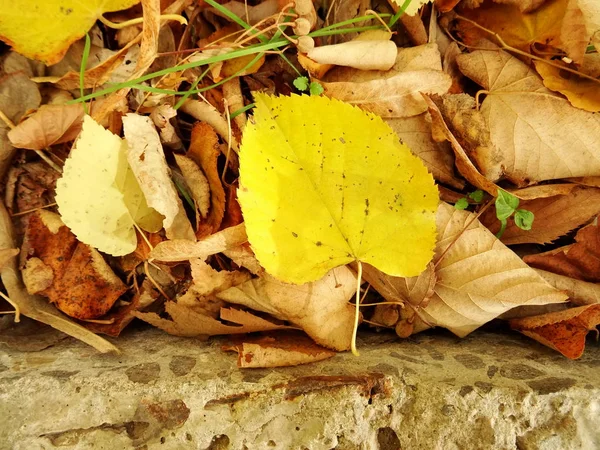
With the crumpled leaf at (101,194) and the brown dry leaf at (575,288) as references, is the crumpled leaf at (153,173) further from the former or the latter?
the brown dry leaf at (575,288)

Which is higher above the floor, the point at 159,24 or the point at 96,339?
the point at 159,24

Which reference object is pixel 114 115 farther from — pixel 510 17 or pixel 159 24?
pixel 510 17

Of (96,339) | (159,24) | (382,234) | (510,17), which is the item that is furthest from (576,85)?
(96,339)

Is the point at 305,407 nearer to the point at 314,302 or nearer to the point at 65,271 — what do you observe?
the point at 314,302

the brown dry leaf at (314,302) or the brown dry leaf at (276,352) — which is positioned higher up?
the brown dry leaf at (314,302)

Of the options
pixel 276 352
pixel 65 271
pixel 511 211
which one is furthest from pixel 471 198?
pixel 65 271

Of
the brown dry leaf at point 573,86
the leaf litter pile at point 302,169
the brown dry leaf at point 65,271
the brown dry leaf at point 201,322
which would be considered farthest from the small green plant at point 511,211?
the brown dry leaf at point 65,271
